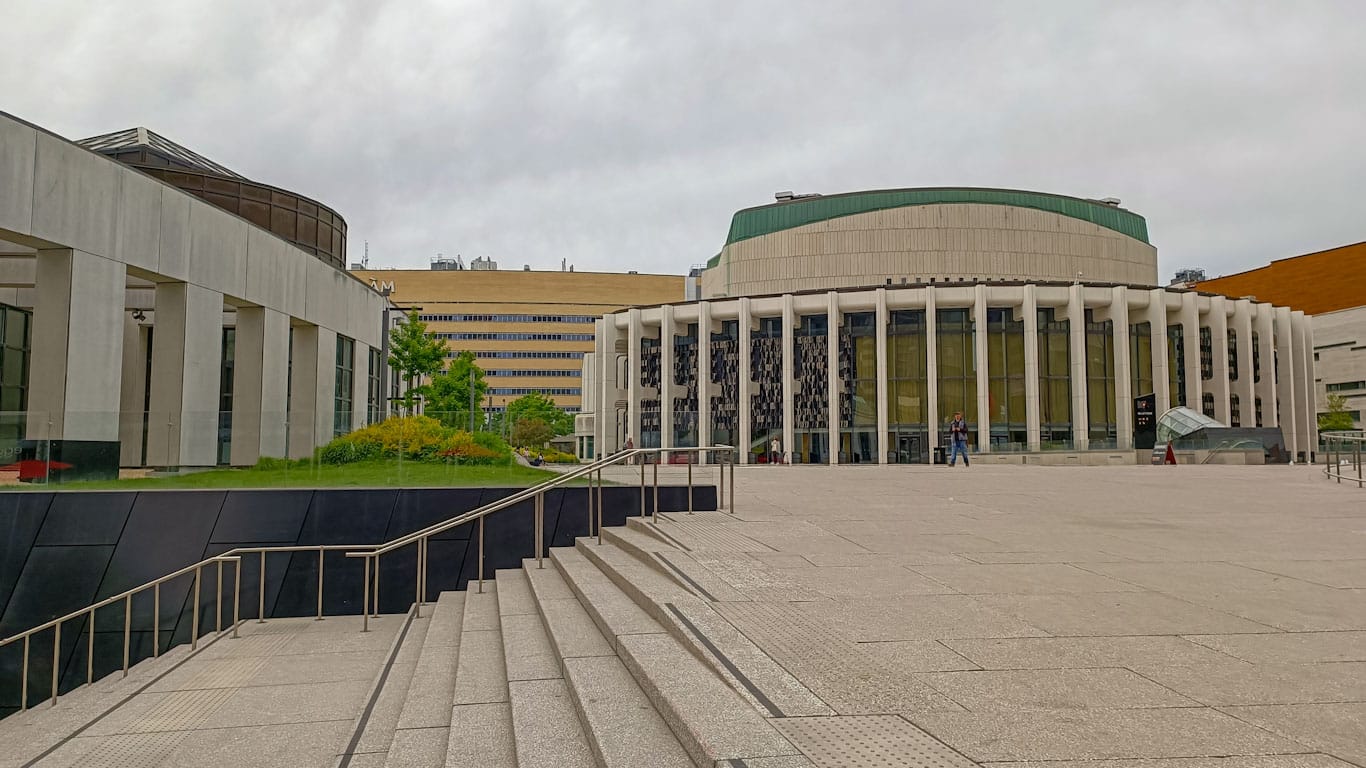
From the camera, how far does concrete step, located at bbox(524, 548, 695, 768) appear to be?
4.25 metres

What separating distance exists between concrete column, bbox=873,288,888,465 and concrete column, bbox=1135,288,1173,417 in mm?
15459

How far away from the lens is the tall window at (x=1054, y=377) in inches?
2082

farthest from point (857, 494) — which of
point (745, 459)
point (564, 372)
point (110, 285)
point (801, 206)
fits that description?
point (564, 372)

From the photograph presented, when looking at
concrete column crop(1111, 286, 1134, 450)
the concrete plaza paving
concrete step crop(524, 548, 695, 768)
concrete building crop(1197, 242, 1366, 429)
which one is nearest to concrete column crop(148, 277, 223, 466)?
the concrete plaza paving

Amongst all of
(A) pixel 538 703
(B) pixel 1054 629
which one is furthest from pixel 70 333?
(B) pixel 1054 629

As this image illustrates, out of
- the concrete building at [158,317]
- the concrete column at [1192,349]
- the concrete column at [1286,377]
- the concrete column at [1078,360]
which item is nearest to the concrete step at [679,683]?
the concrete building at [158,317]

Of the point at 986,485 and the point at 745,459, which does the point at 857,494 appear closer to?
the point at 986,485

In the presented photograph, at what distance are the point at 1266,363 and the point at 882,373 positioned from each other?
26.3 meters

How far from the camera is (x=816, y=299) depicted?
55000 millimetres

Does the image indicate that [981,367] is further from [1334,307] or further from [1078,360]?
[1334,307]

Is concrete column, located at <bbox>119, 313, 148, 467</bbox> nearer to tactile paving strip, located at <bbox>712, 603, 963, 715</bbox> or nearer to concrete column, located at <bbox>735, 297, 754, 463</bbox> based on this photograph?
tactile paving strip, located at <bbox>712, 603, 963, 715</bbox>

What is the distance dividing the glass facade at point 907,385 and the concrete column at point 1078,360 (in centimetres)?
825

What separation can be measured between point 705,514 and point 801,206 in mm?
57927

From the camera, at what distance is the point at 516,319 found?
384 feet
